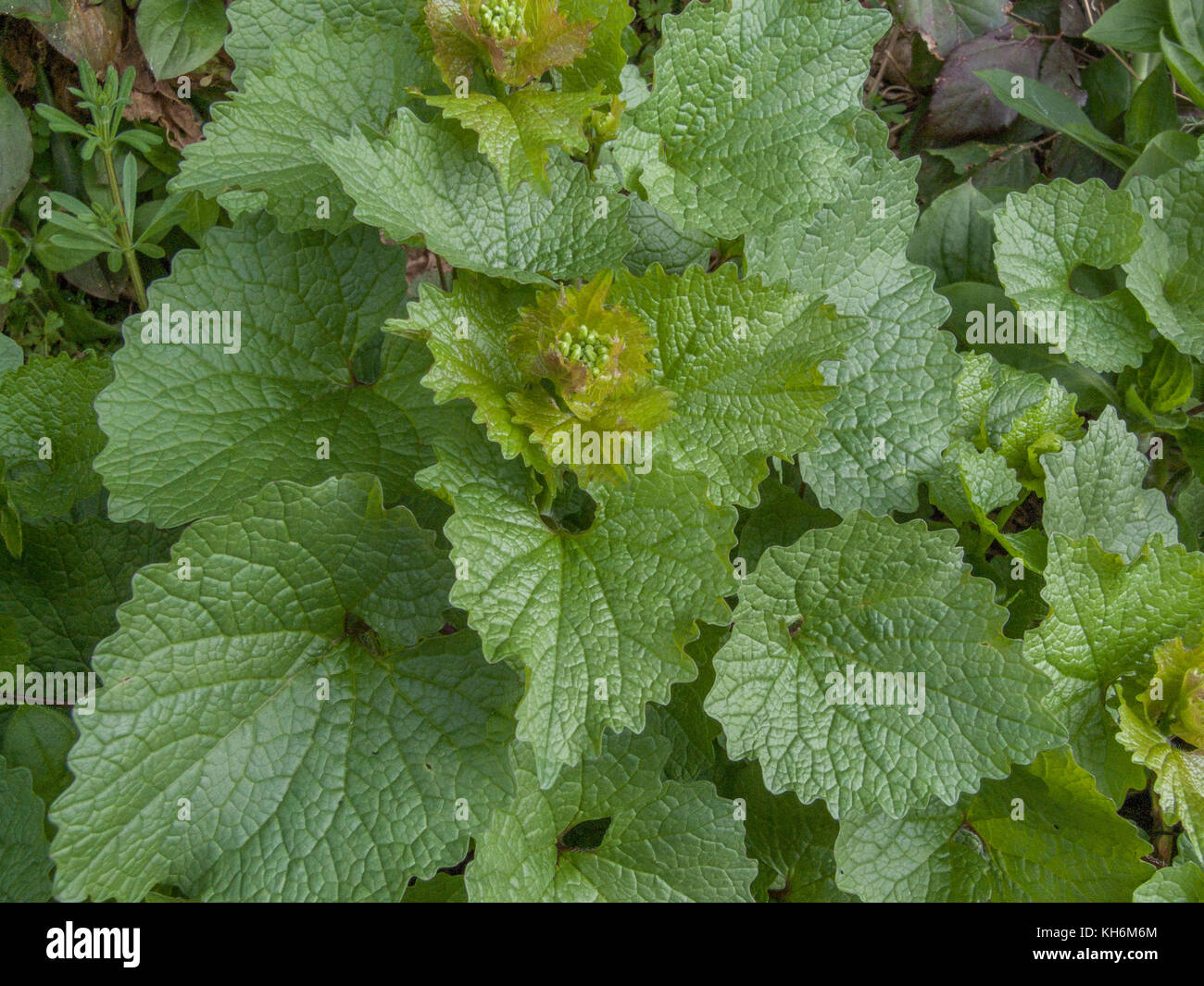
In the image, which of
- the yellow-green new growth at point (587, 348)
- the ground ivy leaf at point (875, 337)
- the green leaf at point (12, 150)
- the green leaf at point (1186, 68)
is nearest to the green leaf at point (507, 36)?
the yellow-green new growth at point (587, 348)

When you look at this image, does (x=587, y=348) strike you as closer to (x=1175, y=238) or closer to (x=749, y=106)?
(x=749, y=106)

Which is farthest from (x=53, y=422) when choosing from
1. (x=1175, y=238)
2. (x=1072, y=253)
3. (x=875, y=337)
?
(x=1175, y=238)

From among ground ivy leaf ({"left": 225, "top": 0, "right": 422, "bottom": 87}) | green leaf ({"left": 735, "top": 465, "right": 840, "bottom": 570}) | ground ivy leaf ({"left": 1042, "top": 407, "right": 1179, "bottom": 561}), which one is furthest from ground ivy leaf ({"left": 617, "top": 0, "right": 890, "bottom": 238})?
ground ivy leaf ({"left": 1042, "top": 407, "right": 1179, "bottom": 561})

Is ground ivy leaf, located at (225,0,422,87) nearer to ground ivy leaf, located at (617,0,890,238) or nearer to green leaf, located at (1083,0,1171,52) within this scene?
ground ivy leaf, located at (617,0,890,238)

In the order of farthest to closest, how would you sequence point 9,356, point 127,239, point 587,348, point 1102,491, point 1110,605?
point 127,239 → point 9,356 → point 1102,491 → point 1110,605 → point 587,348
